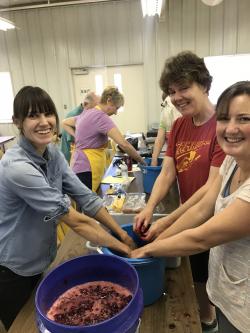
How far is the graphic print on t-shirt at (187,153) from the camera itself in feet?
4.50

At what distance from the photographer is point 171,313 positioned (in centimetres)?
92

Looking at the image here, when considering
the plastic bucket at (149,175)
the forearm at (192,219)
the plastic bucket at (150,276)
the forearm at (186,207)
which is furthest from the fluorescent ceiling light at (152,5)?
the plastic bucket at (150,276)

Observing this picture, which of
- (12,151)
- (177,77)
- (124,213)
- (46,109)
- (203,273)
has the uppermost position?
(177,77)

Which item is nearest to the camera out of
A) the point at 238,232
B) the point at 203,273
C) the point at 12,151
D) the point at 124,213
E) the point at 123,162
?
the point at 238,232

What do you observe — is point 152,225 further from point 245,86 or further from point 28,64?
point 28,64

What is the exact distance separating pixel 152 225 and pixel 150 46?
492 centimetres

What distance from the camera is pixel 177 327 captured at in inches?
34.0

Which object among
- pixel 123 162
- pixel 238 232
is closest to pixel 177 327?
pixel 238 232

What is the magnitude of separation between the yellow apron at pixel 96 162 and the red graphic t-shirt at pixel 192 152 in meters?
1.31

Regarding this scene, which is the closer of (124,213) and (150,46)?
(124,213)

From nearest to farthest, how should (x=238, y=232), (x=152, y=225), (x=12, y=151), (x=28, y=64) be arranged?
(x=238, y=232) → (x=12, y=151) → (x=152, y=225) → (x=28, y=64)

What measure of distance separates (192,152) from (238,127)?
0.54 m

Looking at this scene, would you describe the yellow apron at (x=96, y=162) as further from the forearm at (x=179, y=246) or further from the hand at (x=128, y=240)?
the forearm at (x=179, y=246)

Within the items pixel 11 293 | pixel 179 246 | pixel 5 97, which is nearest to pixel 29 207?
pixel 11 293
